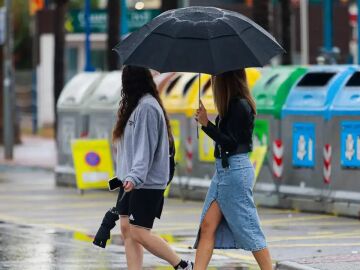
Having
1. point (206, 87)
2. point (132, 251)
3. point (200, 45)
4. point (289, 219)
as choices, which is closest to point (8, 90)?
point (206, 87)

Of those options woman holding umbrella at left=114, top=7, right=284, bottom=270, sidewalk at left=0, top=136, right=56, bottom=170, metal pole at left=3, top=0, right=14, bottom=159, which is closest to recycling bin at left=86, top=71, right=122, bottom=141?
sidewalk at left=0, top=136, right=56, bottom=170

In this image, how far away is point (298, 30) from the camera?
49.2 metres

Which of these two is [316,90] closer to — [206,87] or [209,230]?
[206,87]

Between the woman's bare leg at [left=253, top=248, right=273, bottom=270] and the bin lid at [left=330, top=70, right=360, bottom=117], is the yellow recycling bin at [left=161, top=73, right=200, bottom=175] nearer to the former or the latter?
the bin lid at [left=330, top=70, right=360, bottom=117]

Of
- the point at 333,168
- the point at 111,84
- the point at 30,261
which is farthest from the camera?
the point at 111,84

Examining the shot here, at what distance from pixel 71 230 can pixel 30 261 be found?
9.88 feet

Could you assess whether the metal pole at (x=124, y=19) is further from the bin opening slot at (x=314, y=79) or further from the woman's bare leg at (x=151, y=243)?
the woman's bare leg at (x=151, y=243)

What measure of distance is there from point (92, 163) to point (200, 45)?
11175mm

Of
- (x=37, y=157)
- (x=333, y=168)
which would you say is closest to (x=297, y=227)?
(x=333, y=168)

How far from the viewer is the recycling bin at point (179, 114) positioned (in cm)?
1931

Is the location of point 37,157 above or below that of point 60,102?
below

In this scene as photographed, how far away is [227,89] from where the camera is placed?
372 inches

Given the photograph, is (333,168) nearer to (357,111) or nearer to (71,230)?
(357,111)

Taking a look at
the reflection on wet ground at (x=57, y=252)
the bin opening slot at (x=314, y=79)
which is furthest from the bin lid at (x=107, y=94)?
the reflection on wet ground at (x=57, y=252)
